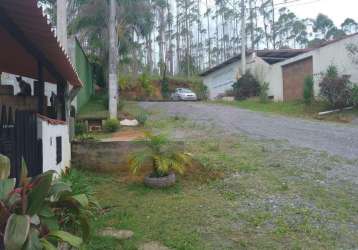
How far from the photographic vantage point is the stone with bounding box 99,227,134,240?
14.4 ft

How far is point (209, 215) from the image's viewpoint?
17.1ft

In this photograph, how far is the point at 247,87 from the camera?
27672 millimetres

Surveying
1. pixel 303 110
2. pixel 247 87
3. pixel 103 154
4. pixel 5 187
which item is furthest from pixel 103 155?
pixel 247 87

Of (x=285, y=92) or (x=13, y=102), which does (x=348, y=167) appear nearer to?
(x=13, y=102)

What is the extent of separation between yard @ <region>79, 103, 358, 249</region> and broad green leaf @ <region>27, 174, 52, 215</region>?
74.6 inches

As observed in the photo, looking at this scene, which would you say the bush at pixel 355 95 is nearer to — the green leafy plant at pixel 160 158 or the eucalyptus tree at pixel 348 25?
the green leafy plant at pixel 160 158

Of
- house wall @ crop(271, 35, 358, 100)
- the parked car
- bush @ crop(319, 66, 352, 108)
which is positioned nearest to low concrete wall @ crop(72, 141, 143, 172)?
bush @ crop(319, 66, 352, 108)

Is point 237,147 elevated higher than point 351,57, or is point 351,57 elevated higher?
point 351,57

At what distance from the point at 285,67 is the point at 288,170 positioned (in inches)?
700

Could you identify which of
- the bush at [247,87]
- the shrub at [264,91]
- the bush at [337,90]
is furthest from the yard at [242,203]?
the bush at [247,87]

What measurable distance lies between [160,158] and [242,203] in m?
1.78


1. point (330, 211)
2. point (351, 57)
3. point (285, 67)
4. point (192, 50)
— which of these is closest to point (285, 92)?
point (285, 67)

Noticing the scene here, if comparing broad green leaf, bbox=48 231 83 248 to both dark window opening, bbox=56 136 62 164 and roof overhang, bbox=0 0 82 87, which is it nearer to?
roof overhang, bbox=0 0 82 87

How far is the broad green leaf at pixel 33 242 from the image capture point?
2.11 meters
